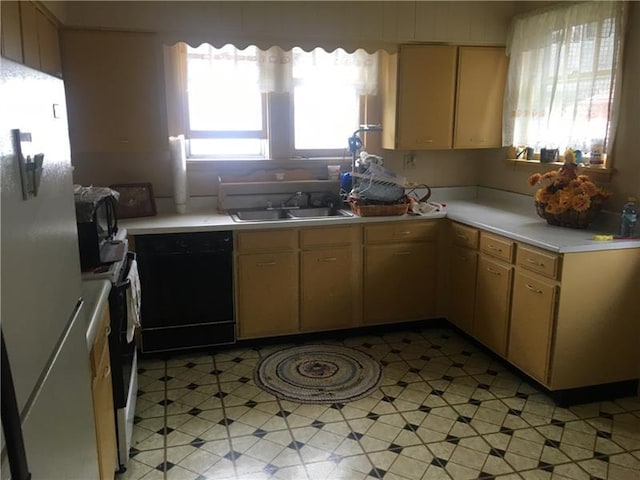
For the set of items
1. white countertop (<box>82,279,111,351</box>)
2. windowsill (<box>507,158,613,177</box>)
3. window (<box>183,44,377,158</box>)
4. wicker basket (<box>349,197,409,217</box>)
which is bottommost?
white countertop (<box>82,279,111,351</box>)

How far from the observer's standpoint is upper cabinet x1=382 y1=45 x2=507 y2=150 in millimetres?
3932

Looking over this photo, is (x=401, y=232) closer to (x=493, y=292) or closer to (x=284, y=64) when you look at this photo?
(x=493, y=292)

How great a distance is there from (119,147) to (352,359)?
6.81 feet

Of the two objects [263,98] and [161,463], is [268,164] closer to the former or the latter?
[263,98]

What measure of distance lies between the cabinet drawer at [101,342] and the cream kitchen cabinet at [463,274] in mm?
2375

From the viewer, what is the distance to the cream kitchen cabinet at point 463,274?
3.54 m

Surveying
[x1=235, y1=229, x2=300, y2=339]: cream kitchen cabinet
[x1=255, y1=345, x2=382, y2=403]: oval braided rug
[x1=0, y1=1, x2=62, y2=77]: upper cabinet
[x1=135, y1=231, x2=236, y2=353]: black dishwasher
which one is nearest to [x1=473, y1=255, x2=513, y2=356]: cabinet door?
[x1=255, y1=345, x2=382, y2=403]: oval braided rug

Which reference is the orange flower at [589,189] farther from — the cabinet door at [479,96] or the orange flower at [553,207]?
the cabinet door at [479,96]

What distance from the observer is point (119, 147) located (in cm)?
345

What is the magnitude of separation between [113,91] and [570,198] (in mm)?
2900

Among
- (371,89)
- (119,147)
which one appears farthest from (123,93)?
(371,89)

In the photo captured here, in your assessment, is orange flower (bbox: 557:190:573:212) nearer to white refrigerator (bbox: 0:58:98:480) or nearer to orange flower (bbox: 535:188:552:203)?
orange flower (bbox: 535:188:552:203)

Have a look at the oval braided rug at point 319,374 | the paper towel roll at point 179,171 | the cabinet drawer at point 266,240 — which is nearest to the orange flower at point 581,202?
the oval braided rug at point 319,374

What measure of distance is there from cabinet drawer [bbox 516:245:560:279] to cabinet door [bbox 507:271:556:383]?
0.16ft
